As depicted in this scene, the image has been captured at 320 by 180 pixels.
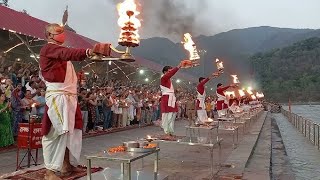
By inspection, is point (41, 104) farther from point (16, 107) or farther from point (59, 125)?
point (59, 125)

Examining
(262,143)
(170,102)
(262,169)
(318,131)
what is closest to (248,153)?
(262,169)

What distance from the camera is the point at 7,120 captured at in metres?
10.1

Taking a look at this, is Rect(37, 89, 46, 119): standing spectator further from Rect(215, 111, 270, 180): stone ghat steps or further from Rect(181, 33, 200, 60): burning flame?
Rect(215, 111, 270, 180): stone ghat steps

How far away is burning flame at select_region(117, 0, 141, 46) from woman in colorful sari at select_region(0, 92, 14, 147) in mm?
5847

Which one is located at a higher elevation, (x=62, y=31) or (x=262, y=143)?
(x=62, y=31)

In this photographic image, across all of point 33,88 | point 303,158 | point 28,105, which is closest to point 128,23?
point 28,105

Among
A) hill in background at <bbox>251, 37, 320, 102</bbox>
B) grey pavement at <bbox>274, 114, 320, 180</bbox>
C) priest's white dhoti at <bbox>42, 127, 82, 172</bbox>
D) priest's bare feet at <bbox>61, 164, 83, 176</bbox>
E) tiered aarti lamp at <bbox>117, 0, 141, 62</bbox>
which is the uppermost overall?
hill in background at <bbox>251, 37, 320, 102</bbox>

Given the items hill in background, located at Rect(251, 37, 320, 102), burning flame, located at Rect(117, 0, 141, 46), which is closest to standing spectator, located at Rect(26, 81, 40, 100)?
burning flame, located at Rect(117, 0, 141, 46)

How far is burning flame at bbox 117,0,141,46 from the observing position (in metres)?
4.93

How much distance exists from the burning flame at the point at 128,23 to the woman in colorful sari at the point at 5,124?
585 cm

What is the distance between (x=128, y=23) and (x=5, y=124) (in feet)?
21.0

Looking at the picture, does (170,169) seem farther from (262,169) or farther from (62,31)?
(62,31)

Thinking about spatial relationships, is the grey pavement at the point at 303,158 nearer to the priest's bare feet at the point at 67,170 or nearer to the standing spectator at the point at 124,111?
the priest's bare feet at the point at 67,170

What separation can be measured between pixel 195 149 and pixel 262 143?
376 centimetres
